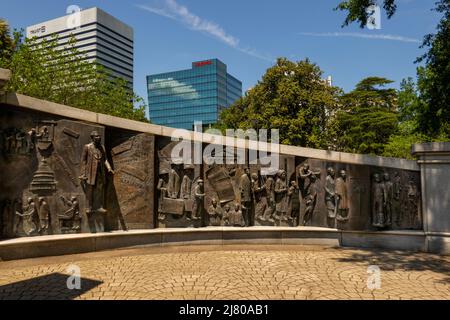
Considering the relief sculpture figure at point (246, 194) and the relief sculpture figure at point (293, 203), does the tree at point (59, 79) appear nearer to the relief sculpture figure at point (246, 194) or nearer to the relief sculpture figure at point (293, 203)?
the relief sculpture figure at point (246, 194)

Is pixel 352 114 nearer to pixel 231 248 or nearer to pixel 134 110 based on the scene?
pixel 134 110

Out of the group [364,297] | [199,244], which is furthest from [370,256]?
[199,244]

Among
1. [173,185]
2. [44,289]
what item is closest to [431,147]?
[173,185]

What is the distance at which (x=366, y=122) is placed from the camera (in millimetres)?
35812

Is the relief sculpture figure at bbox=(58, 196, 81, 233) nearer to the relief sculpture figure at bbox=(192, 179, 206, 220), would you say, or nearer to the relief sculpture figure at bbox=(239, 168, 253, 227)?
the relief sculpture figure at bbox=(192, 179, 206, 220)

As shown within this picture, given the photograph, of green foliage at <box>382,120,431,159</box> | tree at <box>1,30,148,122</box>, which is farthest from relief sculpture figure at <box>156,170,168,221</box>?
green foliage at <box>382,120,431,159</box>

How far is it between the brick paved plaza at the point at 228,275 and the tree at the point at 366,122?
81.2ft

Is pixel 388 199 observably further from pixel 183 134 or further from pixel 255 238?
pixel 183 134

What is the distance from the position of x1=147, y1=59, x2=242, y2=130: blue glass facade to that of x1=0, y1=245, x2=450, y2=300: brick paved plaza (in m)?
99.5

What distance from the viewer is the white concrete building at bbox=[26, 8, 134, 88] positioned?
56.8 metres

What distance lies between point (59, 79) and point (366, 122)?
3144 centimetres

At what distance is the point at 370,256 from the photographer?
9.52m

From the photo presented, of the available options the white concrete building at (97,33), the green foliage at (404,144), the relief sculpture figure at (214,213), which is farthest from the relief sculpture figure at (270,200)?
the white concrete building at (97,33)

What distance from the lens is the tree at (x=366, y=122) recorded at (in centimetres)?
3509
